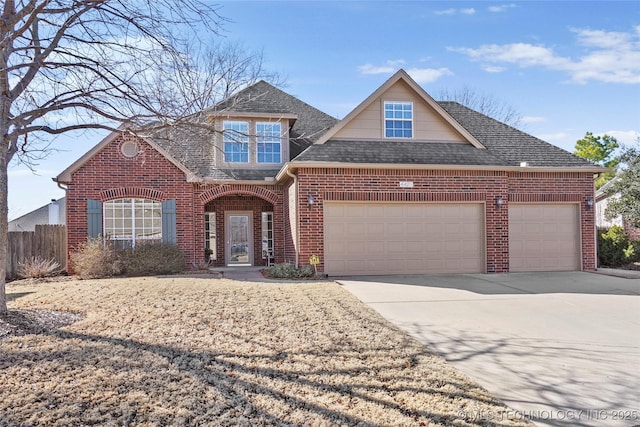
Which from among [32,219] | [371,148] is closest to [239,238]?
[371,148]

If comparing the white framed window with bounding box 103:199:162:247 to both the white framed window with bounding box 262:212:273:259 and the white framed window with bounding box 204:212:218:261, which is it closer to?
the white framed window with bounding box 204:212:218:261

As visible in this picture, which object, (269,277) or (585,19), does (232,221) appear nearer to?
(269,277)

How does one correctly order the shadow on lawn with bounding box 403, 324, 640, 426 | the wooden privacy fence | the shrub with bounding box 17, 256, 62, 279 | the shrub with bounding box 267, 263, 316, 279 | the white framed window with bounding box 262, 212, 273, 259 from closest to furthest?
the shadow on lawn with bounding box 403, 324, 640, 426 < the shrub with bounding box 267, 263, 316, 279 < the shrub with bounding box 17, 256, 62, 279 < the wooden privacy fence < the white framed window with bounding box 262, 212, 273, 259

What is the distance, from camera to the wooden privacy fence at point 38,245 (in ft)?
44.8

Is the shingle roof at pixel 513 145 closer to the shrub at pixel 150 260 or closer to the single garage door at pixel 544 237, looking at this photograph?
the single garage door at pixel 544 237

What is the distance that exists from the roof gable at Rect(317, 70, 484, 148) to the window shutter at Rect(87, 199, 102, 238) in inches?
288

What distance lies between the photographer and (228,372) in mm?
4770

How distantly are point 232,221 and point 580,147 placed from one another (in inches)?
1572

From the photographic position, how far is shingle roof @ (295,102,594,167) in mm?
13008

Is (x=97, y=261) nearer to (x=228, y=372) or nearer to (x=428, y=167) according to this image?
(x=228, y=372)

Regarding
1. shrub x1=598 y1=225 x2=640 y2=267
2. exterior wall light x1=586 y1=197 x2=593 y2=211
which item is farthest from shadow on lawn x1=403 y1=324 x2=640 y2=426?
shrub x1=598 y1=225 x2=640 y2=267

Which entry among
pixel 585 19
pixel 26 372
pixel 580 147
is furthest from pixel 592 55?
pixel 580 147

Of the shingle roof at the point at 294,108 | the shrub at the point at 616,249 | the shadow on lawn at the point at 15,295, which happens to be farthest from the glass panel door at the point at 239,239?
the shrub at the point at 616,249

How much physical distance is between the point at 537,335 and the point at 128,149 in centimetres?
1285
